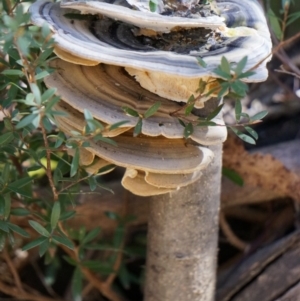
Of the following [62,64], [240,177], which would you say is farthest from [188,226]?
[62,64]

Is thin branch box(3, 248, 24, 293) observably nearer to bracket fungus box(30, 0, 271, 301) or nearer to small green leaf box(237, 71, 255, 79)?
bracket fungus box(30, 0, 271, 301)

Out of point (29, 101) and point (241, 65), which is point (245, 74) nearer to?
point (241, 65)

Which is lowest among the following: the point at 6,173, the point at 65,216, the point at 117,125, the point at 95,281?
the point at 95,281

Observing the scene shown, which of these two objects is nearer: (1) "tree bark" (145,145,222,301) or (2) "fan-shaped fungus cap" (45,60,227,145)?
(2) "fan-shaped fungus cap" (45,60,227,145)

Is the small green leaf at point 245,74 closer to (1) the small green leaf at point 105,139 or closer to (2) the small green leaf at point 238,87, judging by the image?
(2) the small green leaf at point 238,87

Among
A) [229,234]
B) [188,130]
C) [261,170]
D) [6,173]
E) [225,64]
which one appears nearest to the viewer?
[225,64]

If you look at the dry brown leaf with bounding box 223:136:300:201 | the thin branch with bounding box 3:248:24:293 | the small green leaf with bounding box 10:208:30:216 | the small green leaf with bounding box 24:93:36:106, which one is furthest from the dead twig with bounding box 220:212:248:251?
the small green leaf with bounding box 24:93:36:106

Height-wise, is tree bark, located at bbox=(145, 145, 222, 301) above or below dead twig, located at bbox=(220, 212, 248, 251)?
above

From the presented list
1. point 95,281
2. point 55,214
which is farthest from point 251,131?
point 95,281
